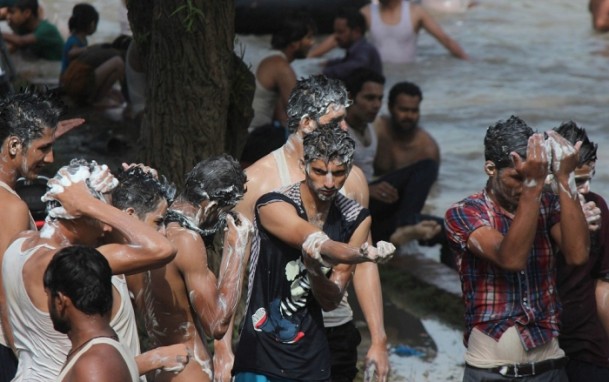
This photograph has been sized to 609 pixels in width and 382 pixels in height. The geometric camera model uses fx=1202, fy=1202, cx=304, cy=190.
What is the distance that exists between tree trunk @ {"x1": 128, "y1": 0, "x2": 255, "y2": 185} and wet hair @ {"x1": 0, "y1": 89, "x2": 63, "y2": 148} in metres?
2.02

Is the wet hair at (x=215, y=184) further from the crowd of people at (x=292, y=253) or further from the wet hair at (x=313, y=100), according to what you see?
the wet hair at (x=313, y=100)

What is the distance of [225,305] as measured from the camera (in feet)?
15.6

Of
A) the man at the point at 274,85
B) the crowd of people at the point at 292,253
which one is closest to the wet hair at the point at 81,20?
the man at the point at 274,85

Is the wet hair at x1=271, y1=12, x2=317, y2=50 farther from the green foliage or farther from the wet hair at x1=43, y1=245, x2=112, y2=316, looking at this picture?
the wet hair at x1=43, y1=245, x2=112, y2=316

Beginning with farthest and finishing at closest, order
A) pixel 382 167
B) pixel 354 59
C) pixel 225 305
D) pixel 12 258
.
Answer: pixel 354 59 → pixel 382 167 → pixel 225 305 → pixel 12 258

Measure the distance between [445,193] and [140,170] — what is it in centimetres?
762

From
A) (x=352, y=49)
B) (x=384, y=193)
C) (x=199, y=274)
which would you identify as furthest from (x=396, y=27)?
(x=199, y=274)

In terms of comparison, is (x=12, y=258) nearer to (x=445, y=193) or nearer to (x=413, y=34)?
(x=445, y=193)

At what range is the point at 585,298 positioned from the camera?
17.7 ft

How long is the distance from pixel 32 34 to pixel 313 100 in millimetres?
9195

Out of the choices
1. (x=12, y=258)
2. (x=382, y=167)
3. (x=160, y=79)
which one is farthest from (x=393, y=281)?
(x=12, y=258)

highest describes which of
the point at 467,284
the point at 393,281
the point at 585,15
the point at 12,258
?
the point at 12,258

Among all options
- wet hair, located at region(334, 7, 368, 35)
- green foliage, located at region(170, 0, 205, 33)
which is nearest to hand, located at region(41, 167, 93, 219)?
green foliage, located at region(170, 0, 205, 33)

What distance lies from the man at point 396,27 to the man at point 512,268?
8849 millimetres
